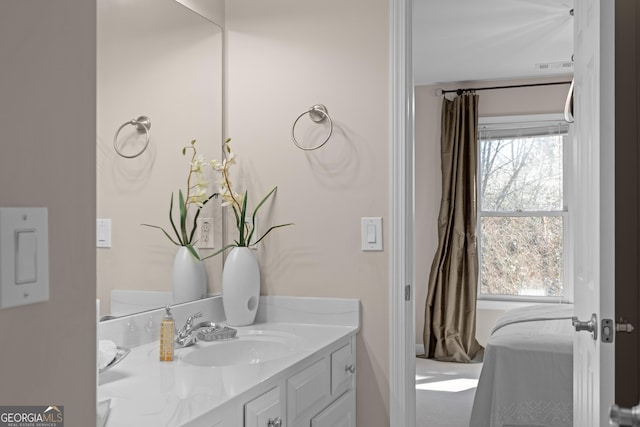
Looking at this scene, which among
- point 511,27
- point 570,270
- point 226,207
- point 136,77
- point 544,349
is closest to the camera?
point 136,77

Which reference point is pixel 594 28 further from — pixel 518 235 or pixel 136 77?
pixel 518 235

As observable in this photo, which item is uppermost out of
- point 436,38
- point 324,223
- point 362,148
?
point 436,38

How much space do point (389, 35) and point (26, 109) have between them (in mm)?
1850

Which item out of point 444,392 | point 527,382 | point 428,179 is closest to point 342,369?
point 527,382

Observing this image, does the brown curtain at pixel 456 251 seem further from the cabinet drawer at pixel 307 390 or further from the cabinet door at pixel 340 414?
the cabinet drawer at pixel 307 390

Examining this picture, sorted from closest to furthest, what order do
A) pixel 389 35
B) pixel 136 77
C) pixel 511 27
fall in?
1. pixel 136 77
2. pixel 389 35
3. pixel 511 27

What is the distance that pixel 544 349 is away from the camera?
11.1 ft

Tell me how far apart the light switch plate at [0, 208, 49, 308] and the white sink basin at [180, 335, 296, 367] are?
1.30 meters

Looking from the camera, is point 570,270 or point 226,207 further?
point 570,270

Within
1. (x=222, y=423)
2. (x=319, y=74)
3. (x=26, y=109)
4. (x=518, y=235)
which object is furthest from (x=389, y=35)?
(x=518, y=235)

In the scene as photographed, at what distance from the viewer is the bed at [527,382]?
3.30m

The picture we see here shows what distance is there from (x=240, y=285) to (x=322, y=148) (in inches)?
25.0

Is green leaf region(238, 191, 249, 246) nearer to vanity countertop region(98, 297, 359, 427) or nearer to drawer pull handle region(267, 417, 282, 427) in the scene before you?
vanity countertop region(98, 297, 359, 427)

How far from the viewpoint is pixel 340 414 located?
222cm
